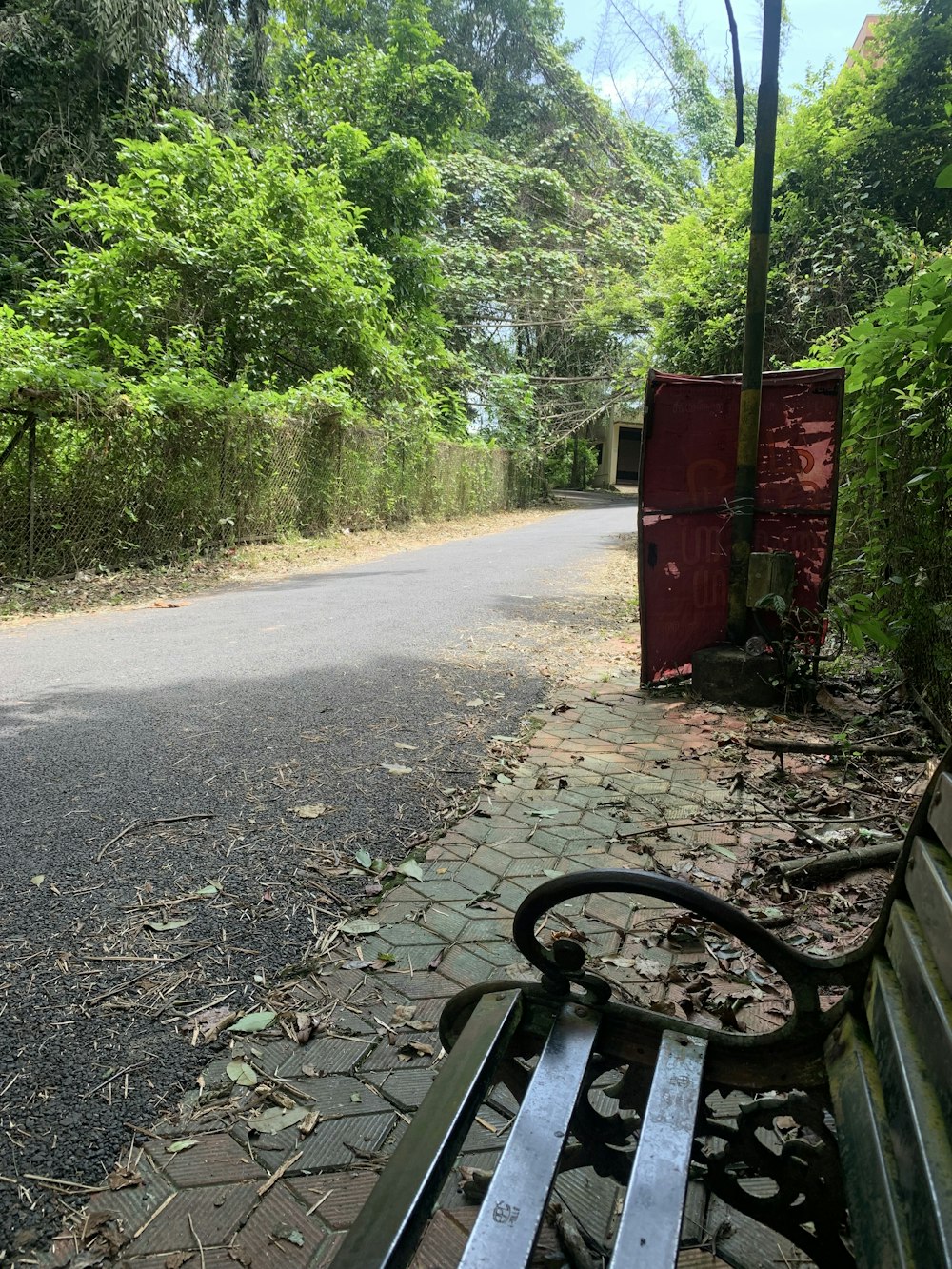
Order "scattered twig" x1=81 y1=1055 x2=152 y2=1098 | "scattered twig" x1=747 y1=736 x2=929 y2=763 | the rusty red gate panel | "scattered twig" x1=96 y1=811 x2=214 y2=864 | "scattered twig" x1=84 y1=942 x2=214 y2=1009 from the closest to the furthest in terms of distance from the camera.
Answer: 1. "scattered twig" x1=81 y1=1055 x2=152 y2=1098
2. "scattered twig" x1=84 y1=942 x2=214 y2=1009
3. "scattered twig" x1=96 y1=811 x2=214 y2=864
4. "scattered twig" x1=747 y1=736 x2=929 y2=763
5. the rusty red gate panel

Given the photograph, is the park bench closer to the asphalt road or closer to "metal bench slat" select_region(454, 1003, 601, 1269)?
"metal bench slat" select_region(454, 1003, 601, 1269)

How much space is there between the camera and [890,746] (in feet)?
14.3

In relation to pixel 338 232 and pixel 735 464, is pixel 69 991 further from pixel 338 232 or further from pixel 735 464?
pixel 338 232

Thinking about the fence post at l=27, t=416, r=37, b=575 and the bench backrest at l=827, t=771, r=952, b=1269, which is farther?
the fence post at l=27, t=416, r=37, b=575

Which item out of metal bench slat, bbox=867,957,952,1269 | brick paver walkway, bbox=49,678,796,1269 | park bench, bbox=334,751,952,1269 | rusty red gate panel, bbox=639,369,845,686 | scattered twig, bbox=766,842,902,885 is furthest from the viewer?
rusty red gate panel, bbox=639,369,845,686

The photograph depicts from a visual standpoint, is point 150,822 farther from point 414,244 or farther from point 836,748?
point 414,244

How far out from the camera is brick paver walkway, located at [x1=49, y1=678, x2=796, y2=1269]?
1.62m

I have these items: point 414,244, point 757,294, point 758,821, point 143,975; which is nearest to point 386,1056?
point 143,975

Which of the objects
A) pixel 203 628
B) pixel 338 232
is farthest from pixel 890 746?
pixel 338 232

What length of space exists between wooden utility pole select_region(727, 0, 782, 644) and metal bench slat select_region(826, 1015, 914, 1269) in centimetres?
411

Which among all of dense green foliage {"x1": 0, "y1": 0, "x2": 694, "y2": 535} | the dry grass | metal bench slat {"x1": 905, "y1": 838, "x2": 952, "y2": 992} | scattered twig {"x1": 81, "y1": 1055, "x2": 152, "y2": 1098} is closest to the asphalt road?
scattered twig {"x1": 81, "y1": 1055, "x2": 152, "y2": 1098}

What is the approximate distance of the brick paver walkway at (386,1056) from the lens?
162 cm

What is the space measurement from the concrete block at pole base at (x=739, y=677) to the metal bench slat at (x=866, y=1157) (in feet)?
12.8

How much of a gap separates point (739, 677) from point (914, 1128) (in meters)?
4.34
